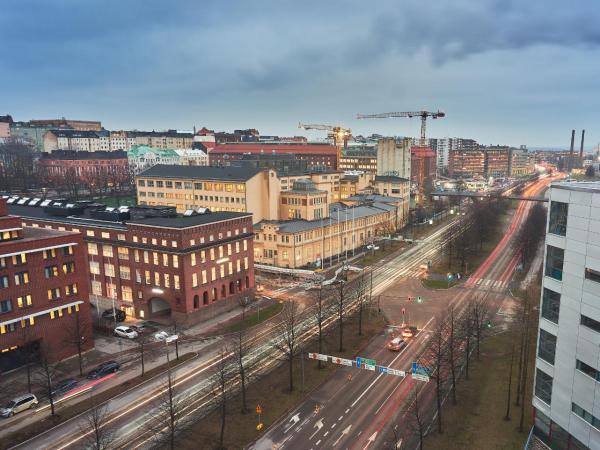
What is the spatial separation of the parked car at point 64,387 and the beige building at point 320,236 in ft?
204

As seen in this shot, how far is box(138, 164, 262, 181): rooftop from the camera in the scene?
415 feet

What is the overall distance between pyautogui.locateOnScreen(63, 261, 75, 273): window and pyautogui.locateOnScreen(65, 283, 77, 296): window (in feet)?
6.83

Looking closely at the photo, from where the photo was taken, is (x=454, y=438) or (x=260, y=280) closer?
(x=454, y=438)

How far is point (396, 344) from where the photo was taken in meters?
68.0

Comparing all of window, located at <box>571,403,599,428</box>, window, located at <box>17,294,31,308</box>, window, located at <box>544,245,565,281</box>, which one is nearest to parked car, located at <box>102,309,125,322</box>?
window, located at <box>17,294,31,308</box>

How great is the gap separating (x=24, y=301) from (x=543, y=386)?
205 feet

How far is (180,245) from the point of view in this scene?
77.4m

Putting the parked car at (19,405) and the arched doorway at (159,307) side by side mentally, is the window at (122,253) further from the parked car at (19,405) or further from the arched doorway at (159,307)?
the parked car at (19,405)

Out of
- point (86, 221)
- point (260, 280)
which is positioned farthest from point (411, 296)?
point (86, 221)

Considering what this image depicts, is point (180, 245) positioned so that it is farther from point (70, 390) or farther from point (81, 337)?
point (70, 390)

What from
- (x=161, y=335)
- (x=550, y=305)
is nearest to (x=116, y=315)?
(x=161, y=335)

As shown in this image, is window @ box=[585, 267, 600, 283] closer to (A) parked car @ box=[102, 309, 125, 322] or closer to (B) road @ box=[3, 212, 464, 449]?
(B) road @ box=[3, 212, 464, 449]

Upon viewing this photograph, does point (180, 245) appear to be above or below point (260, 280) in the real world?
above

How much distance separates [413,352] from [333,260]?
58172 millimetres
